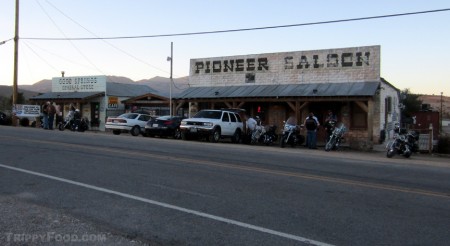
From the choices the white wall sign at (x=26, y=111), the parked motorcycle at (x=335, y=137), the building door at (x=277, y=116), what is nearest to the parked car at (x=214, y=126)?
the building door at (x=277, y=116)

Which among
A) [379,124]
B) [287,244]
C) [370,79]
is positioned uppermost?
[370,79]

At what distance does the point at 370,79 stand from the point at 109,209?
69.6ft

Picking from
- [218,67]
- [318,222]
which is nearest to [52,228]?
[318,222]

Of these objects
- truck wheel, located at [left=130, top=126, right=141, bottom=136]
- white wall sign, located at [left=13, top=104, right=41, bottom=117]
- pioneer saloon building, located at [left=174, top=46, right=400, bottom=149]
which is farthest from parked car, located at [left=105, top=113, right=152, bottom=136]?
white wall sign, located at [left=13, top=104, right=41, bottom=117]

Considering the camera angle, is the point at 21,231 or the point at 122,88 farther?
the point at 122,88

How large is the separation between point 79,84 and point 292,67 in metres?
21.3

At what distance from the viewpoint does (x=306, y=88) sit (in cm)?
2709

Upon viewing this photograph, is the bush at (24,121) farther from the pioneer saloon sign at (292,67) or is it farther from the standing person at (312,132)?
the standing person at (312,132)

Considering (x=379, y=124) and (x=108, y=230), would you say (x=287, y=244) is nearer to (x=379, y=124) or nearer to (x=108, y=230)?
(x=108, y=230)

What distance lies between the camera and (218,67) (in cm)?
3155

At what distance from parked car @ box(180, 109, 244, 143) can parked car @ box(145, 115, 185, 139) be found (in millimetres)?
1483

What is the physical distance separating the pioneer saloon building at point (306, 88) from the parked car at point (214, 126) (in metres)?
2.92

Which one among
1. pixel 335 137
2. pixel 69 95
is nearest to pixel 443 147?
pixel 335 137

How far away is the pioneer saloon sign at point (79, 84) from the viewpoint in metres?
40.6
